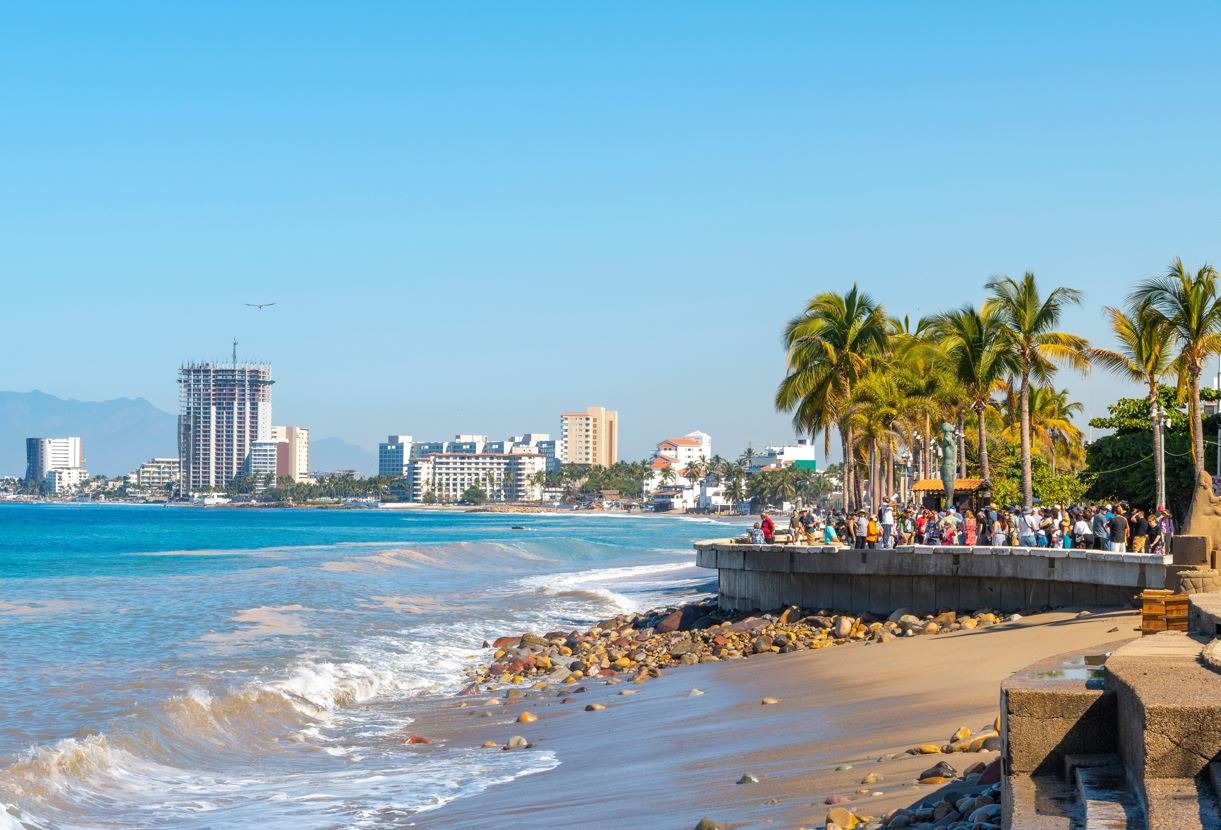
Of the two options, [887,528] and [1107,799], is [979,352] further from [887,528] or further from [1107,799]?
[1107,799]

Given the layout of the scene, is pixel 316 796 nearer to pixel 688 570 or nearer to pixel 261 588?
pixel 261 588

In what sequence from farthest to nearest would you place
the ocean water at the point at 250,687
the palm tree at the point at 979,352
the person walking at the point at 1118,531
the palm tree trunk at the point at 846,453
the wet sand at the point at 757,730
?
1. the palm tree trunk at the point at 846,453
2. the palm tree at the point at 979,352
3. the person walking at the point at 1118,531
4. the ocean water at the point at 250,687
5. the wet sand at the point at 757,730

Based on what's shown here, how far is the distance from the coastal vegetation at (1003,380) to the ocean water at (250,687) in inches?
355

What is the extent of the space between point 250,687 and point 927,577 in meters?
13.2

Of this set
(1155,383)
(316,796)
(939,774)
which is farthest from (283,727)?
(1155,383)

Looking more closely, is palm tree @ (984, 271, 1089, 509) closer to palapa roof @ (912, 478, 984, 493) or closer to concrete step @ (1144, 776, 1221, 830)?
palapa roof @ (912, 478, 984, 493)

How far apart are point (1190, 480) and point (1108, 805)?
1675 inches

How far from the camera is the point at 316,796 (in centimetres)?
1248

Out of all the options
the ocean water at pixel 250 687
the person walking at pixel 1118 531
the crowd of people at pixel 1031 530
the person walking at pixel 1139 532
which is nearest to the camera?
the ocean water at pixel 250 687

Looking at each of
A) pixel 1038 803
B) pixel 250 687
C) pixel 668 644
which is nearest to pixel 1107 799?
pixel 1038 803

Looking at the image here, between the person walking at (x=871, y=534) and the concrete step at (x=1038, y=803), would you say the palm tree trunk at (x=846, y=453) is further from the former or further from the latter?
the concrete step at (x=1038, y=803)

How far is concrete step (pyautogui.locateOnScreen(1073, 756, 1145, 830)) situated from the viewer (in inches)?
213

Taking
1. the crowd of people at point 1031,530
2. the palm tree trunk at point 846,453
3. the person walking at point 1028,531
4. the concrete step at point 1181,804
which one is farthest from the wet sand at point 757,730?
the palm tree trunk at point 846,453

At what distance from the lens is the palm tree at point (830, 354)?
A: 161 feet
